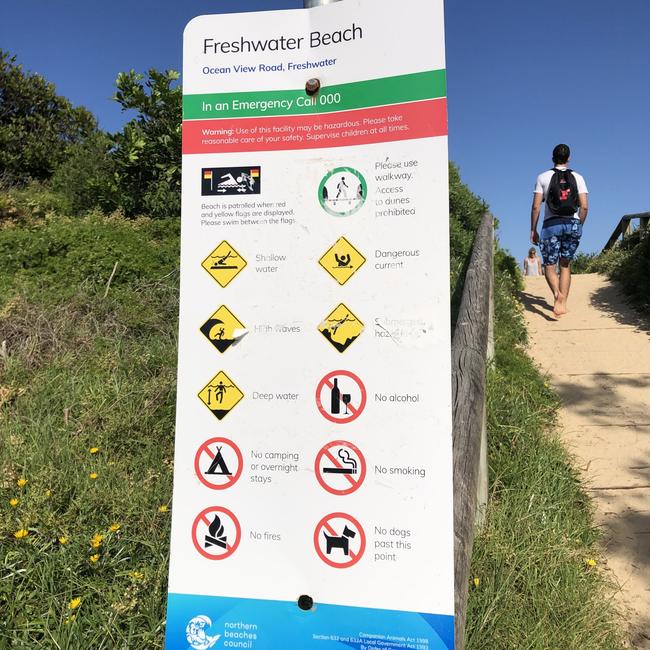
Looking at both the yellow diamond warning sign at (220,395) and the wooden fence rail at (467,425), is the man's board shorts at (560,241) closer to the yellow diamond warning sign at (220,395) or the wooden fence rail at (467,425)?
the wooden fence rail at (467,425)

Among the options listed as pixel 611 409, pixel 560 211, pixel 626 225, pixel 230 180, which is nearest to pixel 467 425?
pixel 230 180

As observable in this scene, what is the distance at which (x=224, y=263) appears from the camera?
1352 mm

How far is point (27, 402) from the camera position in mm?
3480

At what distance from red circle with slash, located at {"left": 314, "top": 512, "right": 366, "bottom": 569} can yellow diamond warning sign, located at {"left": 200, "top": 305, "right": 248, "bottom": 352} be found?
0.50m

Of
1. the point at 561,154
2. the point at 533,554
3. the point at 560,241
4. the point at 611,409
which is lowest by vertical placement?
the point at 533,554

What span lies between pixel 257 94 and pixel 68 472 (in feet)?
7.65

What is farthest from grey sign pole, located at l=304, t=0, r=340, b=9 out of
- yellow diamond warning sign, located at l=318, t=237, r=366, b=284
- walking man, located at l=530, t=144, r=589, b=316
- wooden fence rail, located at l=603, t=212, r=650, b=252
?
wooden fence rail, located at l=603, t=212, r=650, b=252

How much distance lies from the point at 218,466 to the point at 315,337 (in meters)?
0.42

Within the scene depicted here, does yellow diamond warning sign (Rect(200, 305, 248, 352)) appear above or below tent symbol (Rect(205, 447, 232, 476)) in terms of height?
above

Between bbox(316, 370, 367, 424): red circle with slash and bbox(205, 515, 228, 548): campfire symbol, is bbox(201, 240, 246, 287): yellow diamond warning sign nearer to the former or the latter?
bbox(316, 370, 367, 424): red circle with slash

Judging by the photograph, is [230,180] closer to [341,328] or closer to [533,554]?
[341,328]

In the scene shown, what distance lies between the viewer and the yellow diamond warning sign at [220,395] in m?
1.33

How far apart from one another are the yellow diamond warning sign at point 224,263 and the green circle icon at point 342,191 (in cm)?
27

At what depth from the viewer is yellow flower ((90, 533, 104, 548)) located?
226 cm
